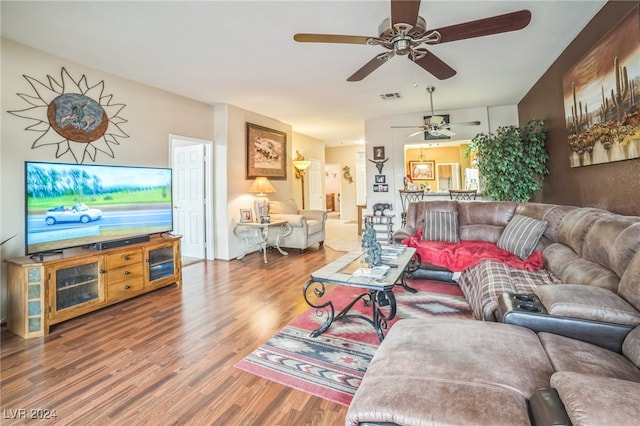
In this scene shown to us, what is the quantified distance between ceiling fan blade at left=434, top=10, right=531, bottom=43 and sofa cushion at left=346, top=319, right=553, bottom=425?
6.19ft

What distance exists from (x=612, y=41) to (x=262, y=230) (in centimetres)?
459

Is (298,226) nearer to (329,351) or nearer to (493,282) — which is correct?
(329,351)

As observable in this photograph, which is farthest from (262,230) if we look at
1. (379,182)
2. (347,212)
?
(347,212)

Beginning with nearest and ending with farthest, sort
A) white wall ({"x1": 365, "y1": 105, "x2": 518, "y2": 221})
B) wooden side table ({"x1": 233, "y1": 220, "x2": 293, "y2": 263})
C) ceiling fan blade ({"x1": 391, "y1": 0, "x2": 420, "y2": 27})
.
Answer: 1. ceiling fan blade ({"x1": 391, "y1": 0, "x2": 420, "y2": 27})
2. wooden side table ({"x1": 233, "y1": 220, "x2": 293, "y2": 263})
3. white wall ({"x1": 365, "y1": 105, "x2": 518, "y2": 221})

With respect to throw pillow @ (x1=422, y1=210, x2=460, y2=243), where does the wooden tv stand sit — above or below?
below

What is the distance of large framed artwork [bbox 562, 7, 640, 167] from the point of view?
211 cm

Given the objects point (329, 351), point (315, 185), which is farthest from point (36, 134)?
point (315, 185)

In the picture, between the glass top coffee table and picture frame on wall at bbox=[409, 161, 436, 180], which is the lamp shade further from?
picture frame on wall at bbox=[409, 161, 436, 180]

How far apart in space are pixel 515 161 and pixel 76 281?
5.34 m

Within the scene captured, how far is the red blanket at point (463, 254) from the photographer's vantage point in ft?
8.98

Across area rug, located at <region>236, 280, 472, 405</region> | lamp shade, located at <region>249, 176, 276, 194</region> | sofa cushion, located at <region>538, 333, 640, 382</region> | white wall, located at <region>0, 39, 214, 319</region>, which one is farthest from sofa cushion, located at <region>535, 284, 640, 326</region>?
lamp shade, located at <region>249, 176, 276, 194</region>

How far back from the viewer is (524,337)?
1.35m

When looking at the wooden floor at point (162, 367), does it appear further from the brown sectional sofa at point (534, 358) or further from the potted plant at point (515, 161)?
the potted plant at point (515, 161)

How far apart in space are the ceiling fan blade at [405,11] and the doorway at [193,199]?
3.78 m
